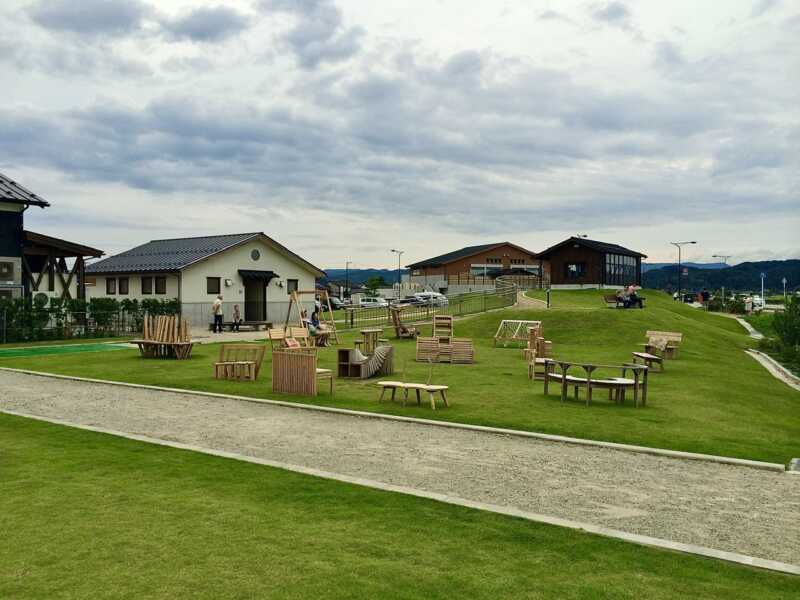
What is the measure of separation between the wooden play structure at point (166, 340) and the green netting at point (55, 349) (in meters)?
3.81

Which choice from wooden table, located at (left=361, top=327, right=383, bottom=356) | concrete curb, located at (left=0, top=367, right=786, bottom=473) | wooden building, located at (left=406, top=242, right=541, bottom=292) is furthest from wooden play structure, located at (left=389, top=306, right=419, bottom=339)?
wooden building, located at (left=406, top=242, right=541, bottom=292)

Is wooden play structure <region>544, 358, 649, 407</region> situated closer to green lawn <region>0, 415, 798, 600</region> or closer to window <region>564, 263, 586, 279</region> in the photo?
green lawn <region>0, 415, 798, 600</region>

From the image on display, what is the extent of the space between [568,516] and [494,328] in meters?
27.7

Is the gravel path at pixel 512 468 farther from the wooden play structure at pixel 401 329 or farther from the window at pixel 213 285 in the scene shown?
the window at pixel 213 285

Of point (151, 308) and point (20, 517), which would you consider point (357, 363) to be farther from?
point (151, 308)

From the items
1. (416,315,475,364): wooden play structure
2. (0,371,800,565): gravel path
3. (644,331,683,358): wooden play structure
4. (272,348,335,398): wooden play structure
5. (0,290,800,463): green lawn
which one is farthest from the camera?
(644,331,683,358): wooden play structure

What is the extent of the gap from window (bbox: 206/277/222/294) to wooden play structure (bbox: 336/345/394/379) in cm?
2705

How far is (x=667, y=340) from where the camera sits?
2297 centimetres

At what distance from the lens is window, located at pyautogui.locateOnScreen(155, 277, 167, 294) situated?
42.3 meters

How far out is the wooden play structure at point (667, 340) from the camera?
2200 cm

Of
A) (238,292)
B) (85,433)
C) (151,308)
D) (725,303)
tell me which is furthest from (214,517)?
(725,303)

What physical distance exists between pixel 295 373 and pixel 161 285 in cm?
3043

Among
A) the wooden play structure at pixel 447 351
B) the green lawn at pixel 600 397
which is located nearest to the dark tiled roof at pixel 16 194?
the green lawn at pixel 600 397

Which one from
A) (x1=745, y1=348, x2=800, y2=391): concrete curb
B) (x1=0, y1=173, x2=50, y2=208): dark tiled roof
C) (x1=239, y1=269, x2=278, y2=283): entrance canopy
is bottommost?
(x1=745, y1=348, x2=800, y2=391): concrete curb
